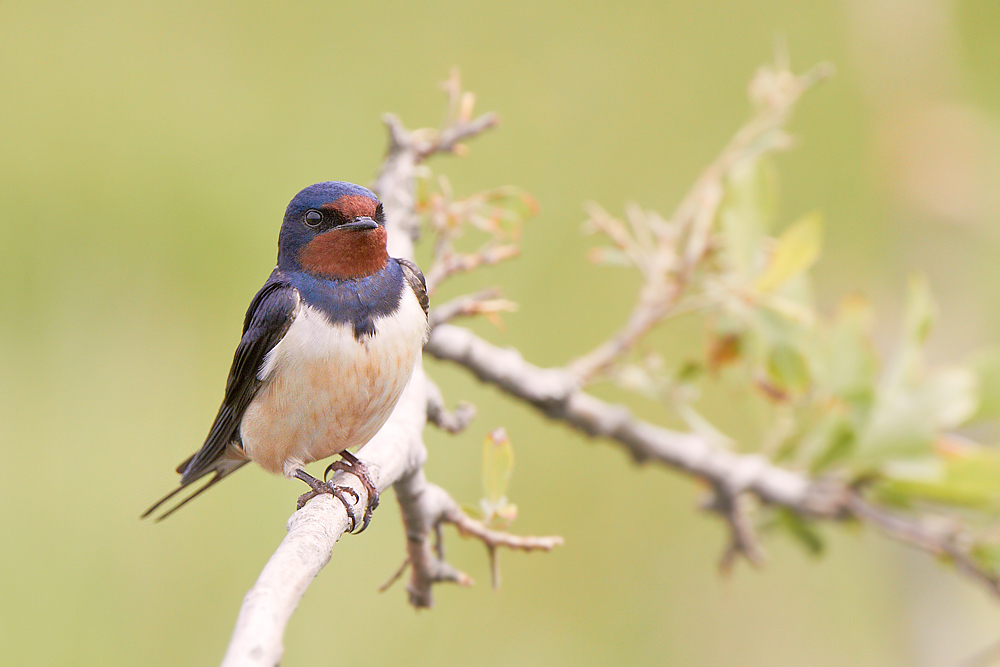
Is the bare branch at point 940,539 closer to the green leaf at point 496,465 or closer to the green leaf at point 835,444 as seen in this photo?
the green leaf at point 835,444

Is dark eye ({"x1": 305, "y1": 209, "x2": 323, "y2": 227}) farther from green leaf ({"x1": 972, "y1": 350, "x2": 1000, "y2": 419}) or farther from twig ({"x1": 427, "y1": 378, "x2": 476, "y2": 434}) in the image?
green leaf ({"x1": 972, "y1": 350, "x2": 1000, "y2": 419})

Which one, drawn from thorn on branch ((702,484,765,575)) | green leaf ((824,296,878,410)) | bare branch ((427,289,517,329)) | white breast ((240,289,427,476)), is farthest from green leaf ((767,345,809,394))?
white breast ((240,289,427,476))

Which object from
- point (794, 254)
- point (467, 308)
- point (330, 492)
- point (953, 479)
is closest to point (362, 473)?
point (330, 492)

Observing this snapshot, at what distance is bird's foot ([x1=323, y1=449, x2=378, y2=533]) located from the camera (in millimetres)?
478

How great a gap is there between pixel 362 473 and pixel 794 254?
1.33ft

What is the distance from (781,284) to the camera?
737 millimetres

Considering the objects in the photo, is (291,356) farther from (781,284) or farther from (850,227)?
(850,227)

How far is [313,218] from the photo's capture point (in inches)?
20.2

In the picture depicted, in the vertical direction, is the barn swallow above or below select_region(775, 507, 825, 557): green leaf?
above

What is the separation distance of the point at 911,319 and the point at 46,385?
1.10 m

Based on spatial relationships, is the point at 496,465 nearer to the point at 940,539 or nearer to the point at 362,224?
the point at 362,224

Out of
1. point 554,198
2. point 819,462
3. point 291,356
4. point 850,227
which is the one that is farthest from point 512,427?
point 291,356

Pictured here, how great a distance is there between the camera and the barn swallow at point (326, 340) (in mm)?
504

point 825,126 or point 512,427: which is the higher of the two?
point 825,126
